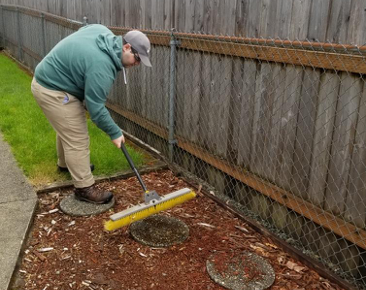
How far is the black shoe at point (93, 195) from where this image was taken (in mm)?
4148

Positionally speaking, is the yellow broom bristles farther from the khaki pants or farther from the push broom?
the khaki pants

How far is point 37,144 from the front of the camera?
5.52 meters

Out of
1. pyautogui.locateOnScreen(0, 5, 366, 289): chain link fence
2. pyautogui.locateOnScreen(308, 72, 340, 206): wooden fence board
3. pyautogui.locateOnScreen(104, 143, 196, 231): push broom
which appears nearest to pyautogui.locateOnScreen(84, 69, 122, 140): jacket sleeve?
pyautogui.locateOnScreen(104, 143, 196, 231): push broom

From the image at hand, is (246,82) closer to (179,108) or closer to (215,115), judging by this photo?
(215,115)

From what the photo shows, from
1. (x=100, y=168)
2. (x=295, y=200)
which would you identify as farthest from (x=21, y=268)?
(x=295, y=200)

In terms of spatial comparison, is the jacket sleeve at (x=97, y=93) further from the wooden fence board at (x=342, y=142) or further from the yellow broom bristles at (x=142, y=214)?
the wooden fence board at (x=342, y=142)

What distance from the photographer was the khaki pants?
387cm

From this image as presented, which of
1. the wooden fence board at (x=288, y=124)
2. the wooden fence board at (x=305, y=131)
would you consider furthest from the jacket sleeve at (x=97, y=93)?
the wooden fence board at (x=305, y=131)

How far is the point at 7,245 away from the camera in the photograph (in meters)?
3.35

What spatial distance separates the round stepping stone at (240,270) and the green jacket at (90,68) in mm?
1402

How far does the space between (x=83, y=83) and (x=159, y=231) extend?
A: 4.88 ft

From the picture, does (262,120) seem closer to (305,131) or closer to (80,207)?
(305,131)

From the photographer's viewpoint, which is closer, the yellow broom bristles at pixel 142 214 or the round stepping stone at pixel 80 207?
the yellow broom bristles at pixel 142 214

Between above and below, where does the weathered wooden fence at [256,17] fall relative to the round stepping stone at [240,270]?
above
